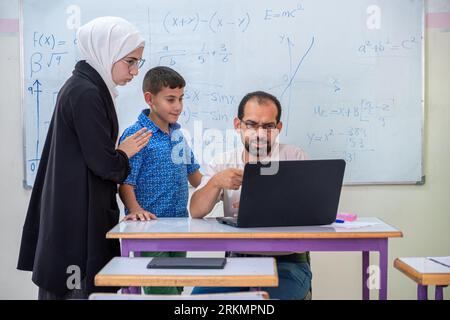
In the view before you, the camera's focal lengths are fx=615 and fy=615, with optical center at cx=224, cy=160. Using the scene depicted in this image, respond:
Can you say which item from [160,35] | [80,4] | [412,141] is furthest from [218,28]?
[412,141]

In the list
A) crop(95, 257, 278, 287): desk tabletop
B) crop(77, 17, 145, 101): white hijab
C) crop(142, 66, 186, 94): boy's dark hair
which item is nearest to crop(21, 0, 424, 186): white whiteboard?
crop(142, 66, 186, 94): boy's dark hair

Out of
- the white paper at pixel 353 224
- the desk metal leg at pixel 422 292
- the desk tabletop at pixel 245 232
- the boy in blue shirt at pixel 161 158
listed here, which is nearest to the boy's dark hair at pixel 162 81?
the boy in blue shirt at pixel 161 158

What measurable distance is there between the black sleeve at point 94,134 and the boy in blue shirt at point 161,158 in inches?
Result: 14.5

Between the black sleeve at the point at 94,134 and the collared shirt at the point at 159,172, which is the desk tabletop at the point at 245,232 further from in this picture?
the collared shirt at the point at 159,172

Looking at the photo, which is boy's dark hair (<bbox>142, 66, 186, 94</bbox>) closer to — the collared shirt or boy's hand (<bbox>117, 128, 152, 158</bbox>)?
the collared shirt

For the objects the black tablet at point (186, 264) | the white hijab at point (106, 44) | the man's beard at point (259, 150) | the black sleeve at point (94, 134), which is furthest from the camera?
the man's beard at point (259, 150)

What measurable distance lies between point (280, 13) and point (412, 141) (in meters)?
1.03

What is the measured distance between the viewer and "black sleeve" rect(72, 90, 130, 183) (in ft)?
6.97

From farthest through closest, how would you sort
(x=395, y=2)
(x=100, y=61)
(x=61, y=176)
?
(x=395, y=2) < (x=100, y=61) < (x=61, y=176)

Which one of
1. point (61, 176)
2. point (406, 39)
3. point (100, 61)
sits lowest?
point (61, 176)

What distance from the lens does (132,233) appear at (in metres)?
2.16

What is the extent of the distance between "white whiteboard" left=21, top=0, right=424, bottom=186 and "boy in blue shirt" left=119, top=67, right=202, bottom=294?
0.77 meters

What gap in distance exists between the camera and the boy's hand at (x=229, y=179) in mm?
2363

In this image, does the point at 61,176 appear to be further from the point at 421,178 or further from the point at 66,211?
the point at 421,178
